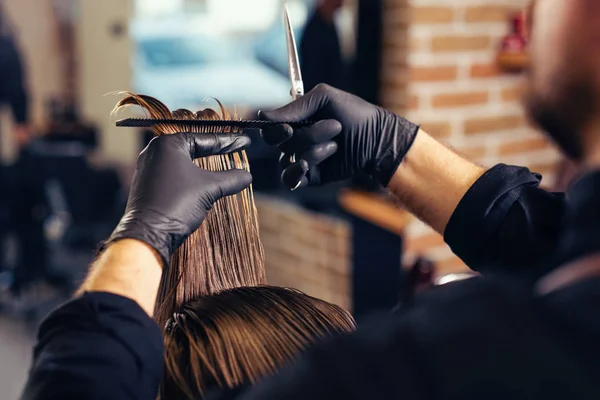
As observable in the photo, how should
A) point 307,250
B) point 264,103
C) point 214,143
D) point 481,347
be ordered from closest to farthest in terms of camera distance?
point 481,347 < point 214,143 < point 307,250 < point 264,103

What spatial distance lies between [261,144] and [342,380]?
2.68 metres

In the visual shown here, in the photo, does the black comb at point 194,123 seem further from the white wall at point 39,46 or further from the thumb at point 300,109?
the white wall at point 39,46

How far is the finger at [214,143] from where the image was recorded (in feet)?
2.94

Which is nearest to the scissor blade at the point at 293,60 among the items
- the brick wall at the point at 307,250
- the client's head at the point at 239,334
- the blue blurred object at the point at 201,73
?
the client's head at the point at 239,334

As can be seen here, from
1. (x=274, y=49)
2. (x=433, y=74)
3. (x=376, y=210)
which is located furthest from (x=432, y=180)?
(x=274, y=49)

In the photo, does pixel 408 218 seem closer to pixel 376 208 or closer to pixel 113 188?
pixel 376 208

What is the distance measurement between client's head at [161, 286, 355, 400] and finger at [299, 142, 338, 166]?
230mm

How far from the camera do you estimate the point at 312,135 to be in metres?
1.03

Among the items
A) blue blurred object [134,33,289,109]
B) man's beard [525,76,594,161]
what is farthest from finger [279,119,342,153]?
blue blurred object [134,33,289,109]

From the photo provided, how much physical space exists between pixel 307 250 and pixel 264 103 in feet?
2.30

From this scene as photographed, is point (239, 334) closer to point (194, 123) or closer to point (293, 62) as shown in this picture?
point (194, 123)

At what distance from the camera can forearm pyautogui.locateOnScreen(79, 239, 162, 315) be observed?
2.47ft

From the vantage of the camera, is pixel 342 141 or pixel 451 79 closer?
pixel 342 141

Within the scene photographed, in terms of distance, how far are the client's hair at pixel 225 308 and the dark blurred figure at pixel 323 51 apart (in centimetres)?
128
